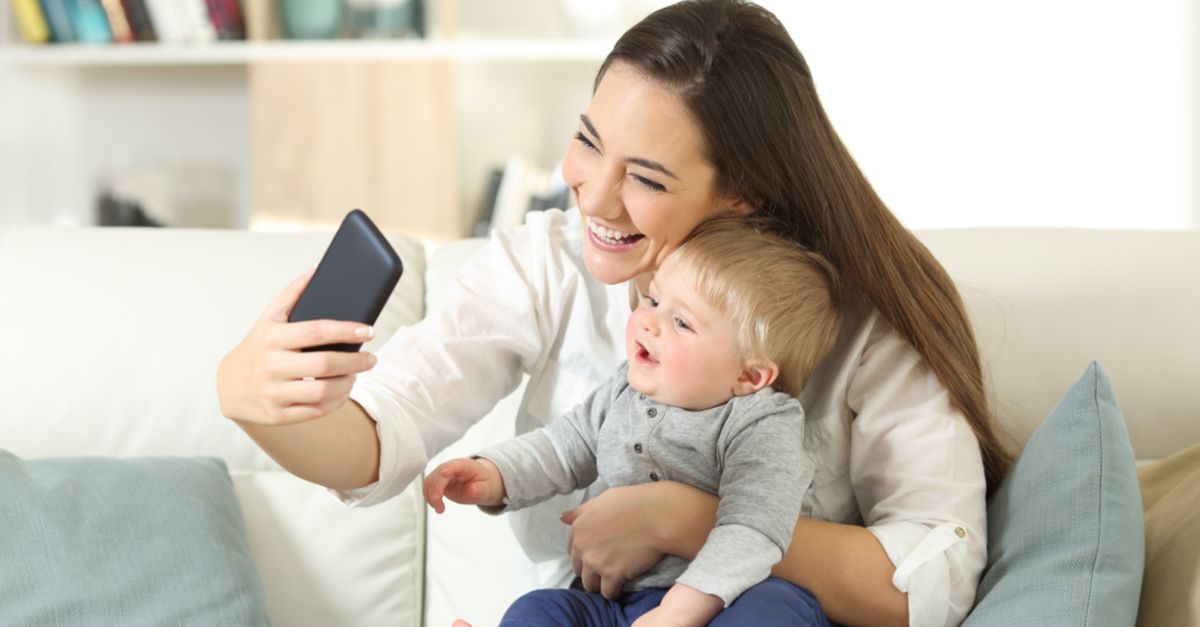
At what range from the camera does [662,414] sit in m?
1.30

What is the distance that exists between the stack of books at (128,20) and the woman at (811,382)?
221cm

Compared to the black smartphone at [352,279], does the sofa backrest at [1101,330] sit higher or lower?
lower

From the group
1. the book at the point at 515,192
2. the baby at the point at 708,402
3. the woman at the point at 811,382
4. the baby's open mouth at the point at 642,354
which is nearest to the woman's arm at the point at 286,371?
the woman at the point at 811,382

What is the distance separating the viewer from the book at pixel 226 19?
132 inches

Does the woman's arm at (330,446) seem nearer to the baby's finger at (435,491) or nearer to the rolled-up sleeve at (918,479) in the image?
the baby's finger at (435,491)

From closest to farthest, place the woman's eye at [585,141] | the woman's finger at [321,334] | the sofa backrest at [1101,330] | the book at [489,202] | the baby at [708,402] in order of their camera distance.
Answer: the woman's finger at [321,334] < the baby at [708,402] < the woman's eye at [585,141] < the sofa backrest at [1101,330] < the book at [489,202]

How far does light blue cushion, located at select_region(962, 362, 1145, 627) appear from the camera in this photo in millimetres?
1187

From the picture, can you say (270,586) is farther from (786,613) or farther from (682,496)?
(786,613)

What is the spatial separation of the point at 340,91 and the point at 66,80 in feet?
3.12

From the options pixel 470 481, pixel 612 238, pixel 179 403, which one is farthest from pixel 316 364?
pixel 179 403

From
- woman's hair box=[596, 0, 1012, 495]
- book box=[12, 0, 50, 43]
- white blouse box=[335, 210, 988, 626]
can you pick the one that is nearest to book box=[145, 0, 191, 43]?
book box=[12, 0, 50, 43]

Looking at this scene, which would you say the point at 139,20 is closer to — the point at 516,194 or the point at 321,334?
the point at 516,194

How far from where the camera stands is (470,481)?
1314mm

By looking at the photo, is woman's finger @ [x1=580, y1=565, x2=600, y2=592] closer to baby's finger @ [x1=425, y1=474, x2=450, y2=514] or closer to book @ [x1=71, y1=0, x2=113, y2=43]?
baby's finger @ [x1=425, y1=474, x2=450, y2=514]
